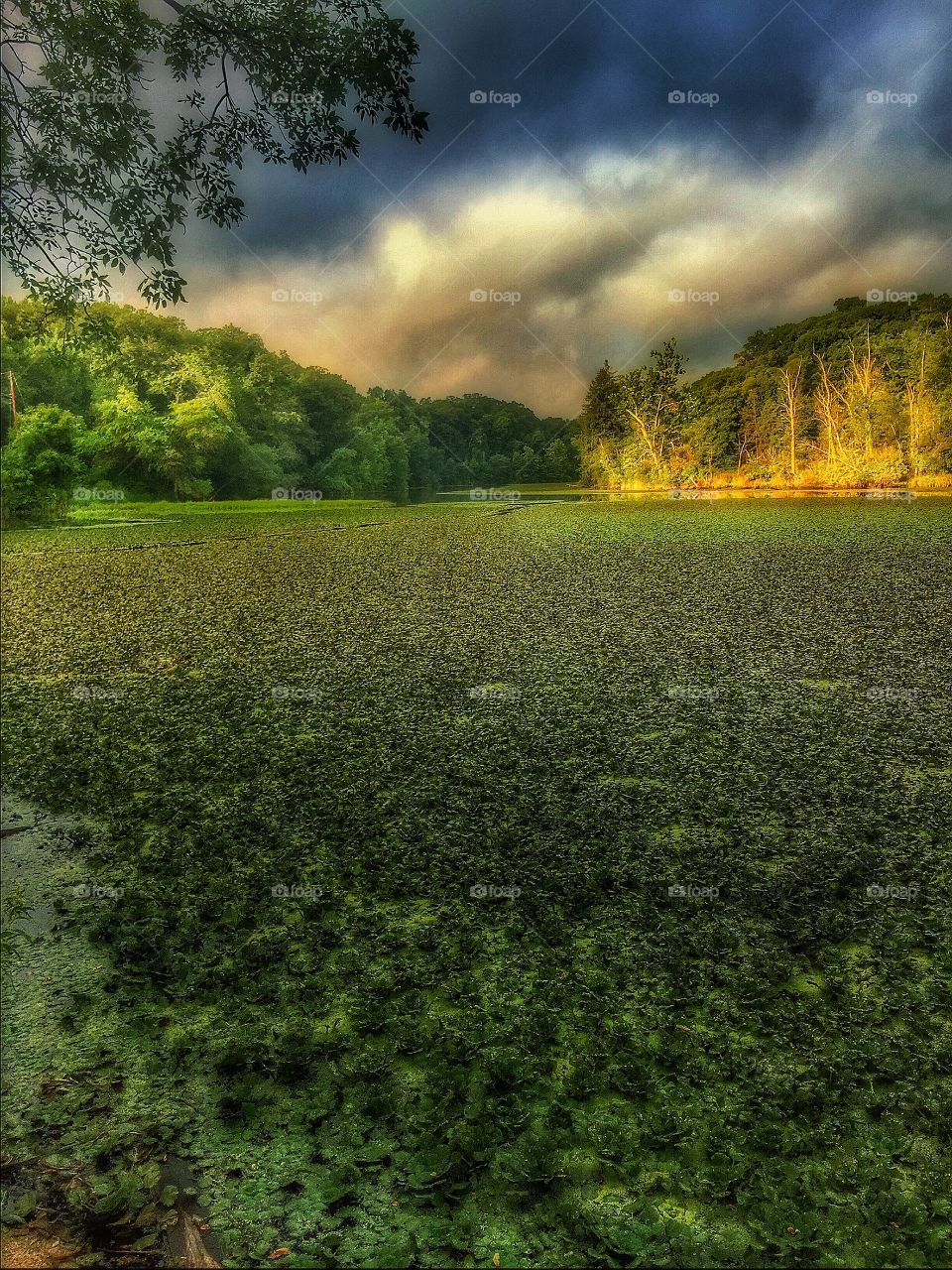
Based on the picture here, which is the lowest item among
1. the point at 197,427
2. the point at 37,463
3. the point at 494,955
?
the point at 494,955

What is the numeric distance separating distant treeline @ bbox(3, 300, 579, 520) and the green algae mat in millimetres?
12879

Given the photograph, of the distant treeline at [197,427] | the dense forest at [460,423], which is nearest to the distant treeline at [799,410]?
the dense forest at [460,423]

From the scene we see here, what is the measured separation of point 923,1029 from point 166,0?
13.0 ft

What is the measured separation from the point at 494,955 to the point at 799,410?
1630 inches

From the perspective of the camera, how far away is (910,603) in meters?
7.90

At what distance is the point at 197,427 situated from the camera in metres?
25.6

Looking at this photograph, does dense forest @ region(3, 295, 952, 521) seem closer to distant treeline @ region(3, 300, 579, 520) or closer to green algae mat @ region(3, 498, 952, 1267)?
distant treeline @ region(3, 300, 579, 520)

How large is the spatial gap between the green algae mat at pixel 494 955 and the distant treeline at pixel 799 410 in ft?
98.4

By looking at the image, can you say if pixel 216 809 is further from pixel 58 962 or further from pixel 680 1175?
pixel 680 1175

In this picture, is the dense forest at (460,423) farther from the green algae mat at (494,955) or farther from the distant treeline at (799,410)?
the green algae mat at (494,955)

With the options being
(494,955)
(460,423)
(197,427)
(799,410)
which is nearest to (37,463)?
(197,427)

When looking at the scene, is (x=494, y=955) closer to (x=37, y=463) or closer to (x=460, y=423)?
(x=37, y=463)

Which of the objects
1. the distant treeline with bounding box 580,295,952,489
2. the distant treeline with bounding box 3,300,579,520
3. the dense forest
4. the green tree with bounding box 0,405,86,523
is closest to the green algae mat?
the green tree with bounding box 0,405,86,523

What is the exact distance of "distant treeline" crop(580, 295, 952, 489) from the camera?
3112 centimetres
